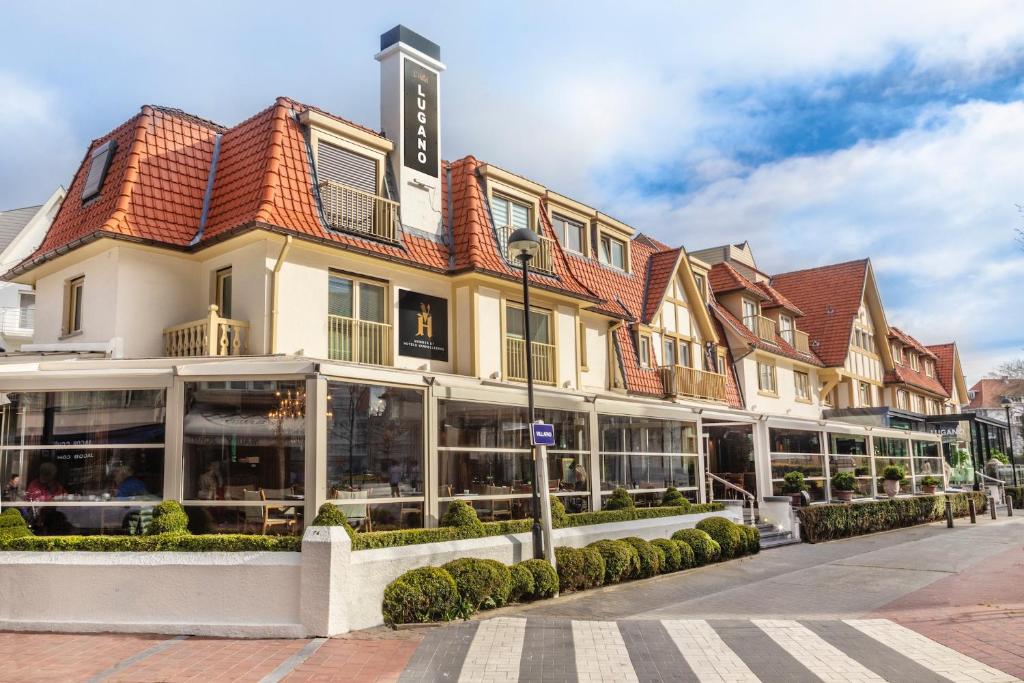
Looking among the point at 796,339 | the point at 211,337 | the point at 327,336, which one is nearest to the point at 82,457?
the point at 211,337

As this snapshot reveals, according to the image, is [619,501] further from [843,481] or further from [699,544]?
[843,481]

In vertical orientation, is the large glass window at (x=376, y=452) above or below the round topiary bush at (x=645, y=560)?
above

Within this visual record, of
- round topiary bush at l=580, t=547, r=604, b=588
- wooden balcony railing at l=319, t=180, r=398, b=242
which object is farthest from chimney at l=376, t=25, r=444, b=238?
round topiary bush at l=580, t=547, r=604, b=588

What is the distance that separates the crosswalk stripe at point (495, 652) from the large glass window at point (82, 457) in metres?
5.09

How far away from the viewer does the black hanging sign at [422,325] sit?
1620 centimetres

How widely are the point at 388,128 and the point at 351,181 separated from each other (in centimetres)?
194

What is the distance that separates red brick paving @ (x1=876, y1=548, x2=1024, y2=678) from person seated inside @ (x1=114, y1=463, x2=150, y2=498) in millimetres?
10584

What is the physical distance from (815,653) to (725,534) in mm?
8580

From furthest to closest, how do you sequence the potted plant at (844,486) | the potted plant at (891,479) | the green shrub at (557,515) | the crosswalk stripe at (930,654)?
the potted plant at (891,479) < the potted plant at (844,486) < the green shrub at (557,515) < the crosswalk stripe at (930,654)

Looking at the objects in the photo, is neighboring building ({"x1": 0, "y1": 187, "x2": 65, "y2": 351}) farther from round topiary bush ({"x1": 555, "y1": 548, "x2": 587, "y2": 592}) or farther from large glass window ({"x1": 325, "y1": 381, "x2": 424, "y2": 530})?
round topiary bush ({"x1": 555, "y1": 548, "x2": 587, "y2": 592})

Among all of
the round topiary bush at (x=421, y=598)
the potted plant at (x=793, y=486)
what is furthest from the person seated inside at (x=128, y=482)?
the potted plant at (x=793, y=486)

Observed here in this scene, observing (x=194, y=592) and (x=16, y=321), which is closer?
(x=194, y=592)

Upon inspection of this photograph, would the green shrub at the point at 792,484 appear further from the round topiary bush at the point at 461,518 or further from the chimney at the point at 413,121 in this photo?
the round topiary bush at the point at 461,518

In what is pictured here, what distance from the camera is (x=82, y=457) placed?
11.7 metres
